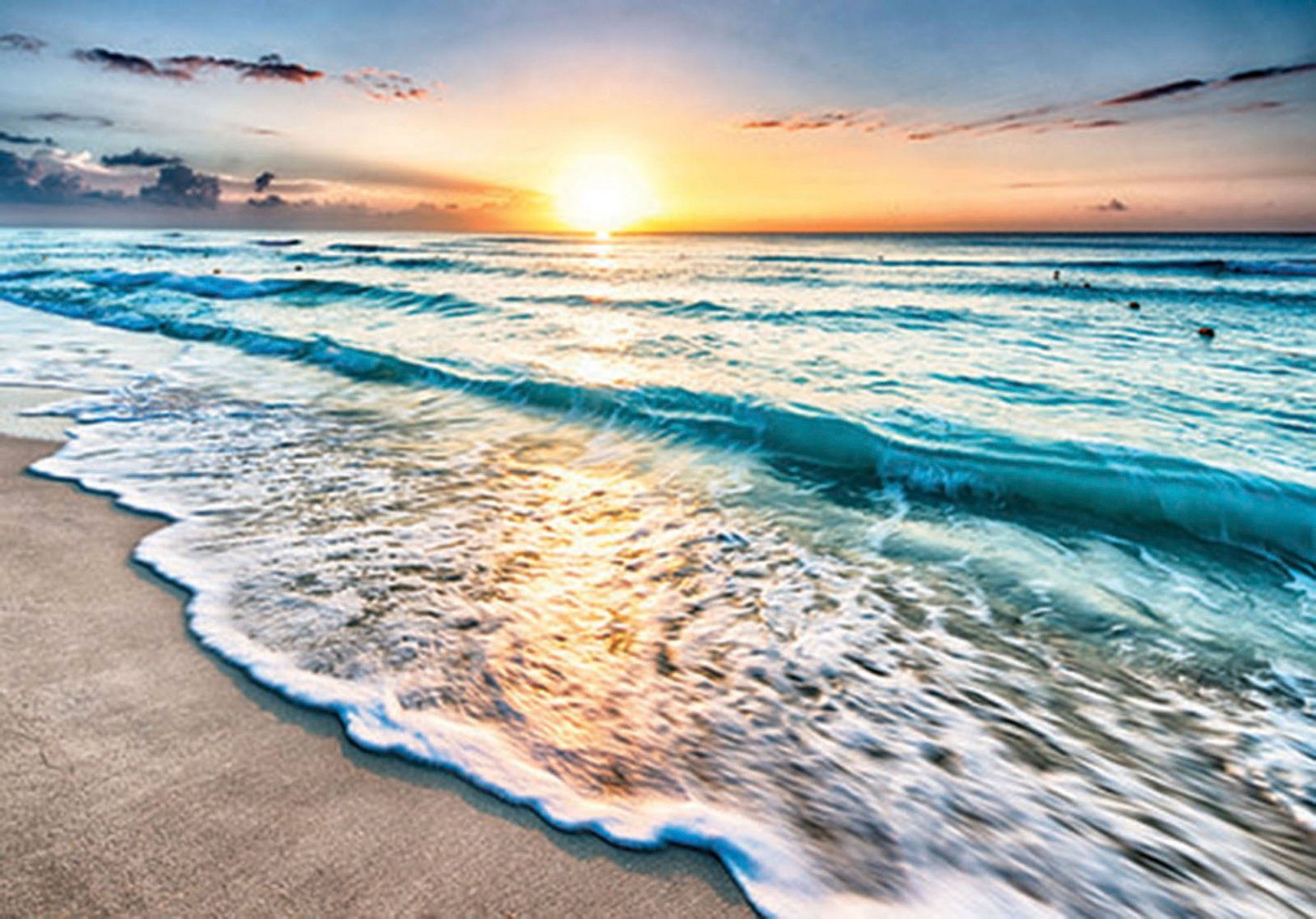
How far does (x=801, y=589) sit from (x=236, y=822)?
319 cm

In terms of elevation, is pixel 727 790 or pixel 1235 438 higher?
pixel 1235 438

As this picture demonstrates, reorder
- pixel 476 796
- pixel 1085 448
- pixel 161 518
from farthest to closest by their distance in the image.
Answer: pixel 1085 448
pixel 161 518
pixel 476 796

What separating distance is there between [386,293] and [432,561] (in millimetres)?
19811

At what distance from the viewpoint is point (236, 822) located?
7.32ft

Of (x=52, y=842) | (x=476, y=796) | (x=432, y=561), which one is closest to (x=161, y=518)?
(x=432, y=561)

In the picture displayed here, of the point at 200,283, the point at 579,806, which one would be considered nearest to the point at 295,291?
the point at 200,283

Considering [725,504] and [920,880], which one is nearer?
[920,880]

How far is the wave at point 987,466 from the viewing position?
18.7ft

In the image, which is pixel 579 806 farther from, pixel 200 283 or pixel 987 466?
pixel 200 283

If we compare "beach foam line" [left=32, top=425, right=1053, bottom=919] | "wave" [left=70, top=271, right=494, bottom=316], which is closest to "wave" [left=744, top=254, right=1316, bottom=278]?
"wave" [left=70, top=271, right=494, bottom=316]

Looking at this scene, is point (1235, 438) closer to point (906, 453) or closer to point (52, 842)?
point (906, 453)

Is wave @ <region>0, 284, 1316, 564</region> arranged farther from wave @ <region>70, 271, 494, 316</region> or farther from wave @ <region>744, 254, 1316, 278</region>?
wave @ <region>744, 254, 1316, 278</region>

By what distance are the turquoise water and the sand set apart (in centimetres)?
17

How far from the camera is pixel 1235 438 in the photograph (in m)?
7.34
